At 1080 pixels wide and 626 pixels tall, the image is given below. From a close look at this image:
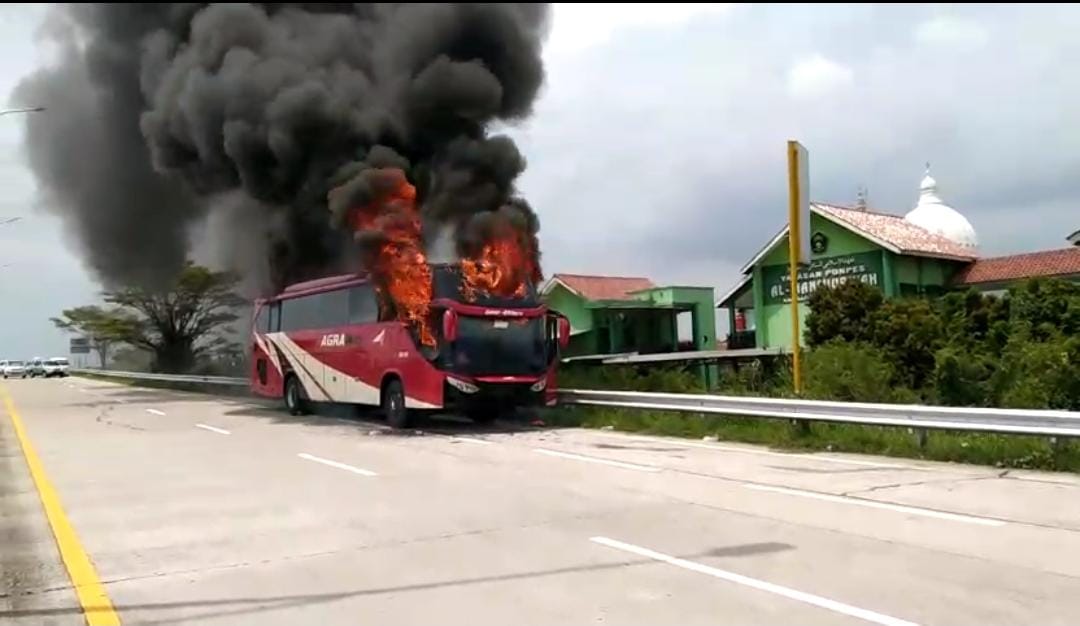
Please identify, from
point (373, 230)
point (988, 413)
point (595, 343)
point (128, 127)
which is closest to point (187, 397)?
point (128, 127)

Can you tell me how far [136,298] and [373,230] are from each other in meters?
35.2

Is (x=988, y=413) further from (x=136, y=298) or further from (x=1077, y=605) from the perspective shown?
(x=136, y=298)

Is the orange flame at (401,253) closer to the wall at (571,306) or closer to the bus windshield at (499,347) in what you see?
the bus windshield at (499,347)

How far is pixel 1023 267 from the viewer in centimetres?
2783

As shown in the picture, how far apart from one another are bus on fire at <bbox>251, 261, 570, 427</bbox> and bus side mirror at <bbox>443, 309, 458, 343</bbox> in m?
0.02

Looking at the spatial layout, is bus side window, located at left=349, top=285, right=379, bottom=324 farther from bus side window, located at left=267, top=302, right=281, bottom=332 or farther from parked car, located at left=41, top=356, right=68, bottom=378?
parked car, located at left=41, top=356, right=68, bottom=378

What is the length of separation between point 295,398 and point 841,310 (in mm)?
12592

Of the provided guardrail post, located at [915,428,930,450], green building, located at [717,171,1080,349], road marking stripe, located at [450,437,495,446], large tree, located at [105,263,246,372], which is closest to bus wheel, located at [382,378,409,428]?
road marking stripe, located at [450,437,495,446]

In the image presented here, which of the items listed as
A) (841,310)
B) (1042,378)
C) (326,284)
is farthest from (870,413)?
(841,310)

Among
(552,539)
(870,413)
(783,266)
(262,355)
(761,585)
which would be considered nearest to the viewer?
(761,585)

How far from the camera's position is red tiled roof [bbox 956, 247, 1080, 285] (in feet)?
89.0

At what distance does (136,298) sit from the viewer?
47.6 m

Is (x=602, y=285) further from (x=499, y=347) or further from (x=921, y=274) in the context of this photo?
(x=499, y=347)

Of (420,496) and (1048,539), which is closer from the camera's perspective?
(1048,539)
